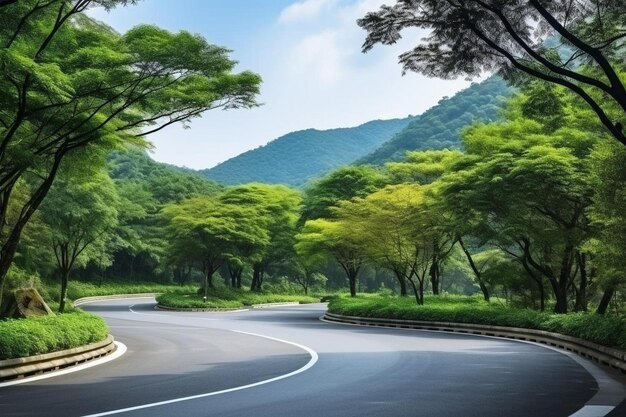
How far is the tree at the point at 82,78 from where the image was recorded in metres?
14.3

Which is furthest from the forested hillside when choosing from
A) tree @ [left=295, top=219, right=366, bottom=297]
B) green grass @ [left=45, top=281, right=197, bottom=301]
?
tree @ [left=295, top=219, right=366, bottom=297]

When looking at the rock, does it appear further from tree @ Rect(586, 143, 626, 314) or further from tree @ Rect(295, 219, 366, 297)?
tree @ Rect(295, 219, 366, 297)

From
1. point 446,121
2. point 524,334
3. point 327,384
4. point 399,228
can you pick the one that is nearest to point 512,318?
point 524,334

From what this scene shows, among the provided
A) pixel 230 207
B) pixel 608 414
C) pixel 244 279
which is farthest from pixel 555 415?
pixel 244 279

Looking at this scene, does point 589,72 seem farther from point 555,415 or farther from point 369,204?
point 369,204

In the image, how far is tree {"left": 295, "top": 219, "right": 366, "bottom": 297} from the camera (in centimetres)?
4584

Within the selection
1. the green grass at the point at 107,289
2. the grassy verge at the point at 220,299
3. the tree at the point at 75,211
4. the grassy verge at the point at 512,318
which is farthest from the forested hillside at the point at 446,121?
the grassy verge at the point at 512,318

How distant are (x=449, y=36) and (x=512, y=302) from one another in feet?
111

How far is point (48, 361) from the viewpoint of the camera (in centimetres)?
1423

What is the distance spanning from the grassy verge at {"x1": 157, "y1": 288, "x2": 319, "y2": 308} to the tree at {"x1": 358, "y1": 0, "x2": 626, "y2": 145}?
40.9 m

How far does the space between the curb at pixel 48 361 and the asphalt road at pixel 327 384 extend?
27.2 inches

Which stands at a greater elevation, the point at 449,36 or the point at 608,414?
the point at 449,36

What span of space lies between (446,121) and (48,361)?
382ft

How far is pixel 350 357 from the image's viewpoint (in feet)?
57.0
